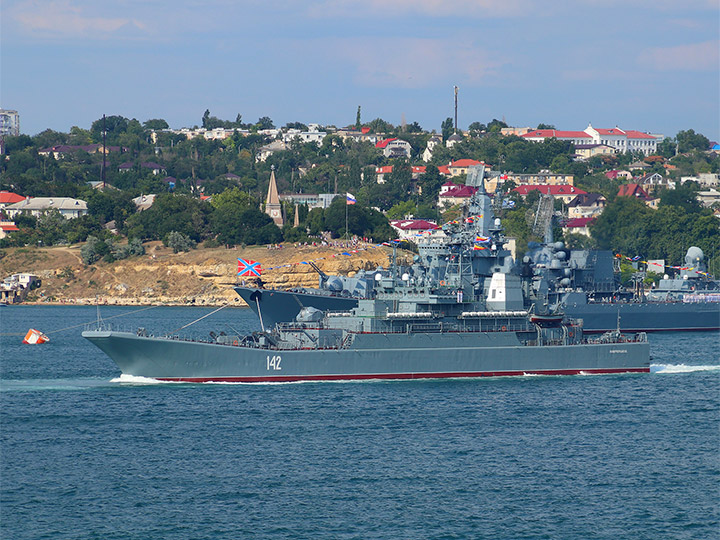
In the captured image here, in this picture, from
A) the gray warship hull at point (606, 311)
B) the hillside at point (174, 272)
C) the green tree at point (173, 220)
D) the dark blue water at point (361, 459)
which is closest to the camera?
the dark blue water at point (361, 459)

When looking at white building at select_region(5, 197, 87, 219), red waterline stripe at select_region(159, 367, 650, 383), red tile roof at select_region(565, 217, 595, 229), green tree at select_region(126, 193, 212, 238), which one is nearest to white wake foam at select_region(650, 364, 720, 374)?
red waterline stripe at select_region(159, 367, 650, 383)

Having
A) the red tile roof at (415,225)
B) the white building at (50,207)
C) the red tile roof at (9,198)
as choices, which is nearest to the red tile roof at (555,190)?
the red tile roof at (415,225)

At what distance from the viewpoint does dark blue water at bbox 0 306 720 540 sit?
28.9 meters

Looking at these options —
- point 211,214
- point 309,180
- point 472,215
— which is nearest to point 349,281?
point 472,215

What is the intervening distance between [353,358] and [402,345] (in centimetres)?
248

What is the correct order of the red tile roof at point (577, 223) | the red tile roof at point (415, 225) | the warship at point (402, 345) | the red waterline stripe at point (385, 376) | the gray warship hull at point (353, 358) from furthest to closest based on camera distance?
the red tile roof at point (577, 223)
the red tile roof at point (415, 225)
the red waterline stripe at point (385, 376)
the warship at point (402, 345)
the gray warship hull at point (353, 358)

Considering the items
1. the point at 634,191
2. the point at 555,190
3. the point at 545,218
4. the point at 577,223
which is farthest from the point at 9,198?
the point at 634,191

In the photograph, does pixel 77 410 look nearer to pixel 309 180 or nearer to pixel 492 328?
pixel 492 328

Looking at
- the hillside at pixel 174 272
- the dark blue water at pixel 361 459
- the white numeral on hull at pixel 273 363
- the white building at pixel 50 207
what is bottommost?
the dark blue water at pixel 361 459

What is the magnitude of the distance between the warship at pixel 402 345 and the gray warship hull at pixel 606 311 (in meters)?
18.4

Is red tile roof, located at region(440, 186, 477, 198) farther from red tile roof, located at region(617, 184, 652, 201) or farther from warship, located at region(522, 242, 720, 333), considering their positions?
warship, located at region(522, 242, 720, 333)

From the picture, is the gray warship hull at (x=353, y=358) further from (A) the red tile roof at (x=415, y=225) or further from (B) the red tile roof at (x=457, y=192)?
(B) the red tile roof at (x=457, y=192)

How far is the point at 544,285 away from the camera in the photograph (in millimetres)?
66125

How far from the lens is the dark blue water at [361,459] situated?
28.9m
